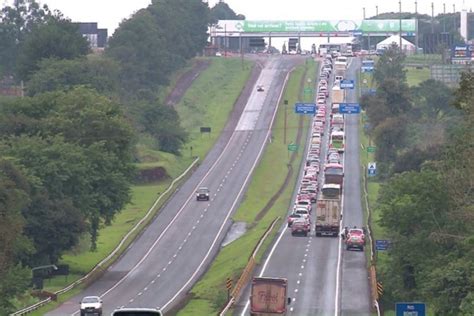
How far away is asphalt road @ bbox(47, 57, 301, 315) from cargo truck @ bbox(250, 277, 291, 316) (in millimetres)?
Answer: 10205

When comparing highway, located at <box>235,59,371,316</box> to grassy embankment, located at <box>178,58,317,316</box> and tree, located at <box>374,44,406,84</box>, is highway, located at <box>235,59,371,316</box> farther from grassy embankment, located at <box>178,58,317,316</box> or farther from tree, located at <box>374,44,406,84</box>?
tree, located at <box>374,44,406,84</box>

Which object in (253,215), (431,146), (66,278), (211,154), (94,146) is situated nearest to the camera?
(66,278)

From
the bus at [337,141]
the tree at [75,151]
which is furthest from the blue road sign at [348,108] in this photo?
the tree at [75,151]

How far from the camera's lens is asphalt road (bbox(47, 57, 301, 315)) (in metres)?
88.1

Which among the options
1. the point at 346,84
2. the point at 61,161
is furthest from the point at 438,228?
the point at 346,84

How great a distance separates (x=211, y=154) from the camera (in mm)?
155375

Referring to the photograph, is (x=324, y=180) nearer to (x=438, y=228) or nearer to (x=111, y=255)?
(x=111, y=255)

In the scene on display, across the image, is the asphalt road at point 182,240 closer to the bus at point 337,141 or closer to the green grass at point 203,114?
the green grass at point 203,114

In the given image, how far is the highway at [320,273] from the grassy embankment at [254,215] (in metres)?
1.61

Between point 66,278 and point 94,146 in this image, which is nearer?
point 66,278

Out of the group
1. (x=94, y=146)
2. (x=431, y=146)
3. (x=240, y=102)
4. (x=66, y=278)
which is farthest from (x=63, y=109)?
(x=240, y=102)

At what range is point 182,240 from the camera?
111 meters

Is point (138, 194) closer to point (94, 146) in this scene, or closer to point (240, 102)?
point (94, 146)

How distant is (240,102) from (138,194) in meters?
63.8
